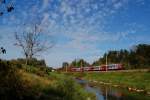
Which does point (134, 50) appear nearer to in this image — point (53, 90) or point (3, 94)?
point (53, 90)

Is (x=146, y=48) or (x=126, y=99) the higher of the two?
(x=146, y=48)

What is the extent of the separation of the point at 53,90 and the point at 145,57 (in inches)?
3582

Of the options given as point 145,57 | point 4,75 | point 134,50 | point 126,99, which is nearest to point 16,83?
point 4,75

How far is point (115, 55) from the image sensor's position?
170125 millimetres

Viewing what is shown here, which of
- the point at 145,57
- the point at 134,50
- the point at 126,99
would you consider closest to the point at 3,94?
the point at 126,99

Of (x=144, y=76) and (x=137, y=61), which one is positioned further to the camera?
(x=137, y=61)

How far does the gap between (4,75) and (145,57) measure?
97.1 meters

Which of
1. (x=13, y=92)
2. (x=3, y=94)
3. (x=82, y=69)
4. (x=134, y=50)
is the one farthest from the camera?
(x=82, y=69)

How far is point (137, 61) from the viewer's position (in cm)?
11362

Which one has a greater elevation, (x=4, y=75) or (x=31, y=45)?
(x=31, y=45)

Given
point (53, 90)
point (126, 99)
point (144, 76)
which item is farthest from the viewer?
point (144, 76)

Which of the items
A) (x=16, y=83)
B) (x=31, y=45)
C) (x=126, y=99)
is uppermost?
(x=31, y=45)

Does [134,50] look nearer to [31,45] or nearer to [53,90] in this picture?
[31,45]

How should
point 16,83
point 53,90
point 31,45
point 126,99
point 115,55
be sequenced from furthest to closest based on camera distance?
point 115,55, point 31,45, point 126,99, point 53,90, point 16,83
